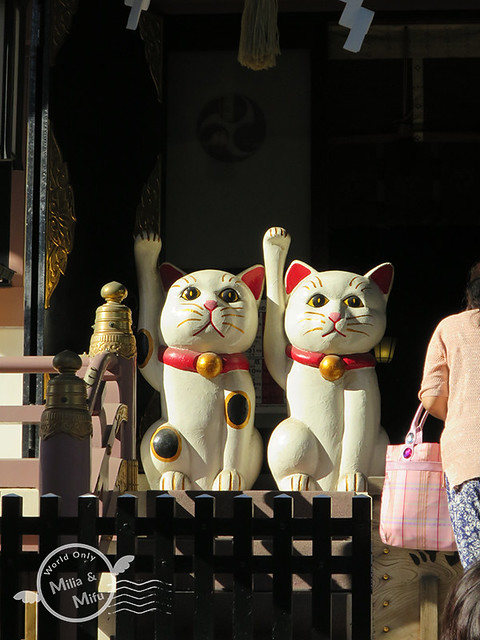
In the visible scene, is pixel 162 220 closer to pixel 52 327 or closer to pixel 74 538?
pixel 52 327

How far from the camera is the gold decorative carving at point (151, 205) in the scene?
22.0 ft

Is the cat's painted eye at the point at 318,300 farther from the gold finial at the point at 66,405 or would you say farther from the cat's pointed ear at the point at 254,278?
the gold finial at the point at 66,405

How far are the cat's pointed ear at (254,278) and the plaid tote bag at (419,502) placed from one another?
1.62m

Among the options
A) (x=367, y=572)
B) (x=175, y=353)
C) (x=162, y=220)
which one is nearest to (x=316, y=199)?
(x=162, y=220)

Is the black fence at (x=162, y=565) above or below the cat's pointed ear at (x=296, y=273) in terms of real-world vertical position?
below

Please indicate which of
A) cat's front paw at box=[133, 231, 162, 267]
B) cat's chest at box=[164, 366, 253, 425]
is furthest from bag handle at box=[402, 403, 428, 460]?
cat's front paw at box=[133, 231, 162, 267]

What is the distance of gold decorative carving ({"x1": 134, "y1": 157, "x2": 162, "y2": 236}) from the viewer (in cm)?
671

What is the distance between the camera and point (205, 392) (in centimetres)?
545

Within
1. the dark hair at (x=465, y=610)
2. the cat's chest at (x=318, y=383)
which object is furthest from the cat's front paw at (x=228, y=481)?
the dark hair at (x=465, y=610)

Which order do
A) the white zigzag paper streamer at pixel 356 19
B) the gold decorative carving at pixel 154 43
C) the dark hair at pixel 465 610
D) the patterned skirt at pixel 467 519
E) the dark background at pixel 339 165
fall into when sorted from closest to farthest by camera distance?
the dark hair at pixel 465 610, the patterned skirt at pixel 467 519, the white zigzag paper streamer at pixel 356 19, the dark background at pixel 339 165, the gold decorative carving at pixel 154 43

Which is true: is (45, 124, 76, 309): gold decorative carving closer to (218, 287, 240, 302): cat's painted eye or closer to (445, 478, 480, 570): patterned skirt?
(218, 287, 240, 302): cat's painted eye

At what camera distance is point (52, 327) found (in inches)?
225

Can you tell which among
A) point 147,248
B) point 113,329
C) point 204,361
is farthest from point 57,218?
point 204,361

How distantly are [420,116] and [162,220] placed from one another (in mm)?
2074
